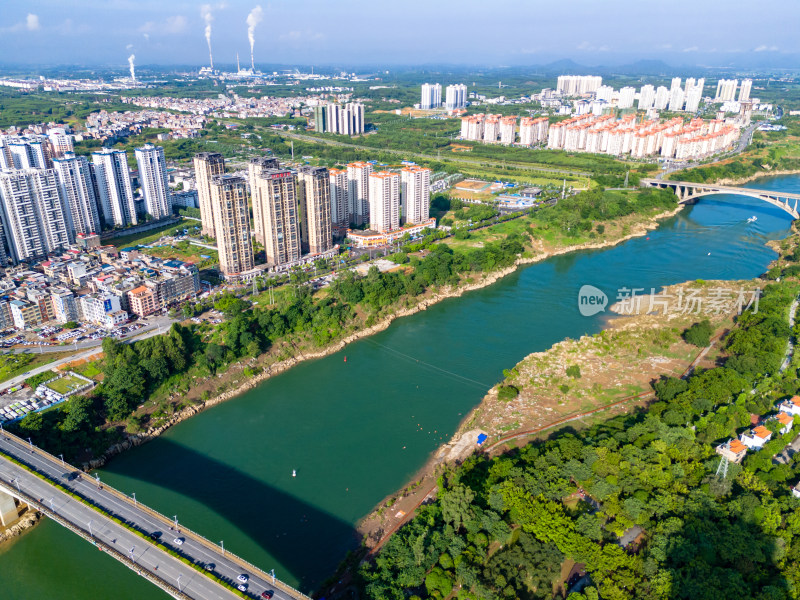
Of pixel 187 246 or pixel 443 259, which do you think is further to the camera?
pixel 187 246

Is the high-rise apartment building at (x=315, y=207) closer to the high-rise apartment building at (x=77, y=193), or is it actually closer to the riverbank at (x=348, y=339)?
the riverbank at (x=348, y=339)

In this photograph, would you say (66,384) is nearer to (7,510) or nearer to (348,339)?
(7,510)

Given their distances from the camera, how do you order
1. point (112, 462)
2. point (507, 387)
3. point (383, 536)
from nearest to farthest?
point (383, 536), point (112, 462), point (507, 387)

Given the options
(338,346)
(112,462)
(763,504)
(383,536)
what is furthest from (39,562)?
(763,504)

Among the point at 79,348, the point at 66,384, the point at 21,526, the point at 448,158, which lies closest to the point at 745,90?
the point at 448,158

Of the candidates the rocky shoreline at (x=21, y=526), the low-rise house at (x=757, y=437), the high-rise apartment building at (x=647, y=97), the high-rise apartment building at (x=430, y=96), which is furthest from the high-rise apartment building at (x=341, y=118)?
the low-rise house at (x=757, y=437)

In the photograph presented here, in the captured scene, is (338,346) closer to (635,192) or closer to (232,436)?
(232,436)

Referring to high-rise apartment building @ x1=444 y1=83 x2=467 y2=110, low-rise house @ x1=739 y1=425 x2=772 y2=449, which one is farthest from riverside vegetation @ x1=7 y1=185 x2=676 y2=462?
high-rise apartment building @ x1=444 y1=83 x2=467 y2=110
